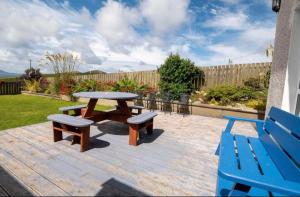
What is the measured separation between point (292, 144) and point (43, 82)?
13394mm

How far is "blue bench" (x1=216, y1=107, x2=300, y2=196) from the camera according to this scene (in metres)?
1.22

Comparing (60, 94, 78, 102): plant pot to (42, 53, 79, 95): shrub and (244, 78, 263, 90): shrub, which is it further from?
(244, 78, 263, 90): shrub

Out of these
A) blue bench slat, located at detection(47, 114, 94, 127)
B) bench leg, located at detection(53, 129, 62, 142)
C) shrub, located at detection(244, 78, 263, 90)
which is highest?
shrub, located at detection(244, 78, 263, 90)

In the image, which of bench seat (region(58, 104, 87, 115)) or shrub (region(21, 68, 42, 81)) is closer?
bench seat (region(58, 104, 87, 115))

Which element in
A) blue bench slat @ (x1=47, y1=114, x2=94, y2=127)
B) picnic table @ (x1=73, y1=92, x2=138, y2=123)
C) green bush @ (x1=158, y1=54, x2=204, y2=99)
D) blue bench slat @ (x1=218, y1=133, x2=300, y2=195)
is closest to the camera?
blue bench slat @ (x1=218, y1=133, x2=300, y2=195)

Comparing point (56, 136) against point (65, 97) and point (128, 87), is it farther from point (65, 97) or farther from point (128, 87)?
point (65, 97)

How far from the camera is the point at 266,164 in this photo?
5.47 ft

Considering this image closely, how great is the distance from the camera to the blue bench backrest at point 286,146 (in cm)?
145

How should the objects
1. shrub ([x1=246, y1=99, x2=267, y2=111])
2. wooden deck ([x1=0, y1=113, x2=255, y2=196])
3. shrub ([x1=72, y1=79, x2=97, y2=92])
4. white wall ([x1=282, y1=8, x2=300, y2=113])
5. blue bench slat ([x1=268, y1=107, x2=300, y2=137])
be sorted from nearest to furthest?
blue bench slat ([x1=268, y1=107, x2=300, y2=137]), wooden deck ([x1=0, y1=113, x2=255, y2=196]), white wall ([x1=282, y1=8, x2=300, y2=113]), shrub ([x1=246, y1=99, x2=267, y2=111]), shrub ([x1=72, y1=79, x2=97, y2=92])

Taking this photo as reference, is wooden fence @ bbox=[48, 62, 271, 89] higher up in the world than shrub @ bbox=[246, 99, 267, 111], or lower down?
higher up

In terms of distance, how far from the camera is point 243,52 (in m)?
9.59

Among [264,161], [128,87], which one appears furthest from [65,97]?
[264,161]

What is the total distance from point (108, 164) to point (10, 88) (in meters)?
13.0

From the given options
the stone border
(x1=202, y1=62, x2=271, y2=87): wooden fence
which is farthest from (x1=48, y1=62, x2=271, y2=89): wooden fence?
the stone border
